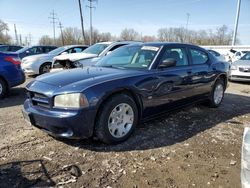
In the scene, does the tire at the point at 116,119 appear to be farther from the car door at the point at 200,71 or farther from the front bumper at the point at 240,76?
the front bumper at the point at 240,76

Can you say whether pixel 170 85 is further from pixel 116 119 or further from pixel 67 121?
pixel 67 121

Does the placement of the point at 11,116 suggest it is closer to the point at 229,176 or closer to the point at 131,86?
the point at 131,86

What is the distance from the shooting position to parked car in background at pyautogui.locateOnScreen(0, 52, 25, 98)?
23.4 ft

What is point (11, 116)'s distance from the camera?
5.48 meters

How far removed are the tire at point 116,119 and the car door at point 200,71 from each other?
72.9 inches

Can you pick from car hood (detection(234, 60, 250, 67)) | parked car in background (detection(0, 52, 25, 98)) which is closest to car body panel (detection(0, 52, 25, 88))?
parked car in background (detection(0, 52, 25, 98))

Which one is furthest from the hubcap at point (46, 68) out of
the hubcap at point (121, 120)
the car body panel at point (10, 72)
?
the hubcap at point (121, 120)

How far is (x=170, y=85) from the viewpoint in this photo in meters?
4.70

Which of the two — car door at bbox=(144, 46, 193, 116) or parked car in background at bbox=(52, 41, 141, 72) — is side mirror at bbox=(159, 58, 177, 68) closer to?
car door at bbox=(144, 46, 193, 116)

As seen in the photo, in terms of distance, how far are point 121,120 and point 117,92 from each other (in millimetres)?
440

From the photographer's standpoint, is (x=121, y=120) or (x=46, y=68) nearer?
(x=121, y=120)

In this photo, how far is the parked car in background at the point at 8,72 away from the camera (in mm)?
7141

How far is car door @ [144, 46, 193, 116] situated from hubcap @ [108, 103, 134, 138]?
1.17ft

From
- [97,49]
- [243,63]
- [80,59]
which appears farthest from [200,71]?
[243,63]
